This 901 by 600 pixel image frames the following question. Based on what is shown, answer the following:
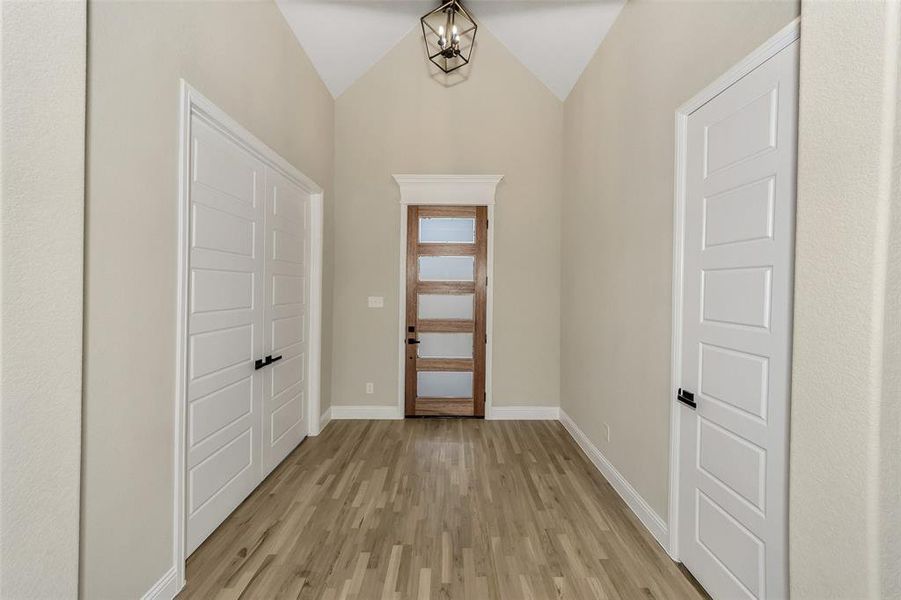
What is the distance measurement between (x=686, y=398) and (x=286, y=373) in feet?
9.16

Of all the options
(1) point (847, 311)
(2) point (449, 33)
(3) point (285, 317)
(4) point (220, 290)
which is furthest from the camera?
(2) point (449, 33)

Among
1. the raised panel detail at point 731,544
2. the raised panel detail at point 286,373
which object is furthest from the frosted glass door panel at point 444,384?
the raised panel detail at point 731,544

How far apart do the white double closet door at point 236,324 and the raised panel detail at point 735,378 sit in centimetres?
244

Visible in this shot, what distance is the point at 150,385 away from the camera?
166 cm

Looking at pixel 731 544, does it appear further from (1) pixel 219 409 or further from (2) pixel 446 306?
(2) pixel 446 306

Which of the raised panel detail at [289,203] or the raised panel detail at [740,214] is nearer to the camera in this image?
the raised panel detail at [740,214]

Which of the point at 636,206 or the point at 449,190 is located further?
the point at 449,190

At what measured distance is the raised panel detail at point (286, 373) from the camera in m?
3.04

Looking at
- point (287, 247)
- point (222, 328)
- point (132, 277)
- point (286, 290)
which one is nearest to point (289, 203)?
point (287, 247)

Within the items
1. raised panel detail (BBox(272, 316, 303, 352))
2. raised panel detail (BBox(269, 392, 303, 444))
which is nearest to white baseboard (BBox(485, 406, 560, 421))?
raised panel detail (BBox(269, 392, 303, 444))

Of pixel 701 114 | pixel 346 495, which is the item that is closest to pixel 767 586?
pixel 701 114

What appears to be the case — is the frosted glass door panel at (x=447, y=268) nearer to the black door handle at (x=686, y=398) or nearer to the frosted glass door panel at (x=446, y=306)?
the frosted glass door panel at (x=446, y=306)

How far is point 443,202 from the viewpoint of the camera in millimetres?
4242

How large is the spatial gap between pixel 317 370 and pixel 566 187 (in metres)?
3.08
